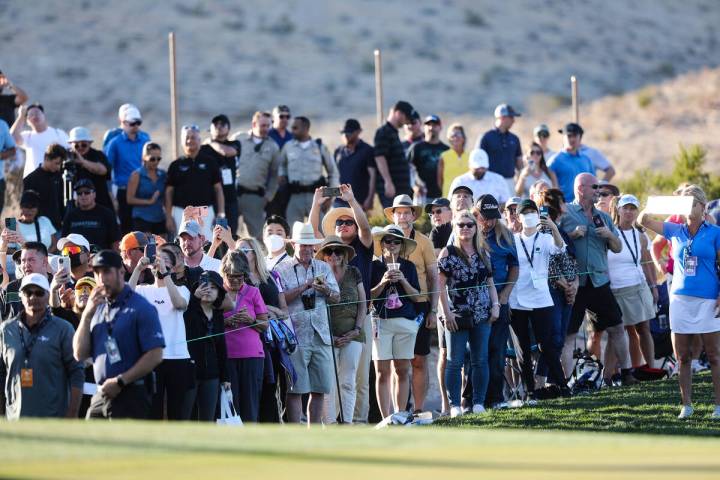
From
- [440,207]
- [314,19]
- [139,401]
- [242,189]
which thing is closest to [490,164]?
[242,189]

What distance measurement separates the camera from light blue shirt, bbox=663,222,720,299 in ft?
44.1

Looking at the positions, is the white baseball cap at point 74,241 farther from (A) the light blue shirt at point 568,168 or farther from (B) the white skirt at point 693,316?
(A) the light blue shirt at point 568,168

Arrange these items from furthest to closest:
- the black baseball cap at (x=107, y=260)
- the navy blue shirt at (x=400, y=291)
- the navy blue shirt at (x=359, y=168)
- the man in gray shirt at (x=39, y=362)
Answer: the navy blue shirt at (x=359, y=168) → the navy blue shirt at (x=400, y=291) → the man in gray shirt at (x=39, y=362) → the black baseball cap at (x=107, y=260)

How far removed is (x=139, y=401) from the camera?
1025cm

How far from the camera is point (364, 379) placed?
13680mm

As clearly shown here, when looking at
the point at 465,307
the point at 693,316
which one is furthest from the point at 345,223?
the point at 693,316

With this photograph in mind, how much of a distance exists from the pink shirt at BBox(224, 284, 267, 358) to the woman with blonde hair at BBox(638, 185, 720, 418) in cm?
366

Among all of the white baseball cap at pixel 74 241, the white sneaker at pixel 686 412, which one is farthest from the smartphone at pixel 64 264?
the white sneaker at pixel 686 412

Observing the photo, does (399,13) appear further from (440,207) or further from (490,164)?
(440,207)

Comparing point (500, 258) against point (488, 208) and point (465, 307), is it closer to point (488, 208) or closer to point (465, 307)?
point (488, 208)

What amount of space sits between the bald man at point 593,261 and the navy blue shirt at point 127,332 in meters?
6.16

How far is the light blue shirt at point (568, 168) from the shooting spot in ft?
64.3

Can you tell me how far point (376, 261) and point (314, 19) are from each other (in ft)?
151

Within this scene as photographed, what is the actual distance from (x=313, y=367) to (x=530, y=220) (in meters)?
2.84
